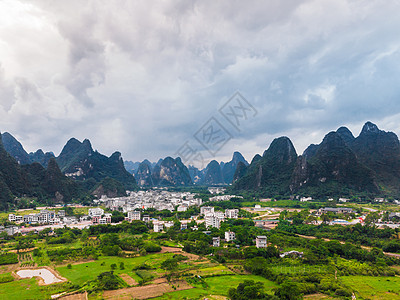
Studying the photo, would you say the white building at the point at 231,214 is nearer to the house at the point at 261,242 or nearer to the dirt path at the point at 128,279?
the house at the point at 261,242

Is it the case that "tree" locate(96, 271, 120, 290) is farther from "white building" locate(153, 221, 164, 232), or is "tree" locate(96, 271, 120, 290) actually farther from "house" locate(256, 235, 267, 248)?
"white building" locate(153, 221, 164, 232)

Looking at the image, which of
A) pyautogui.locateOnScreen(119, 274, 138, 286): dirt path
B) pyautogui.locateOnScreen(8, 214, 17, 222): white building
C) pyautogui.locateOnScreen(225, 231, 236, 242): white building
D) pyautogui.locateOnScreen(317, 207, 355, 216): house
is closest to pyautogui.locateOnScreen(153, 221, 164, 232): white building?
pyautogui.locateOnScreen(225, 231, 236, 242): white building

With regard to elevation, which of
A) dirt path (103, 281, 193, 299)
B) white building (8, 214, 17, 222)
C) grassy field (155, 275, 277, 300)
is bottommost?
grassy field (155, 275, 277, 300)

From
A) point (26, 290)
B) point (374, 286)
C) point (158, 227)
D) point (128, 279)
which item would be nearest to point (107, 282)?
point (128, 279)

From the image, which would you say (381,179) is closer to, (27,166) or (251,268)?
(251,268)

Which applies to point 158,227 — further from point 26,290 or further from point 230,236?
point 26,290
